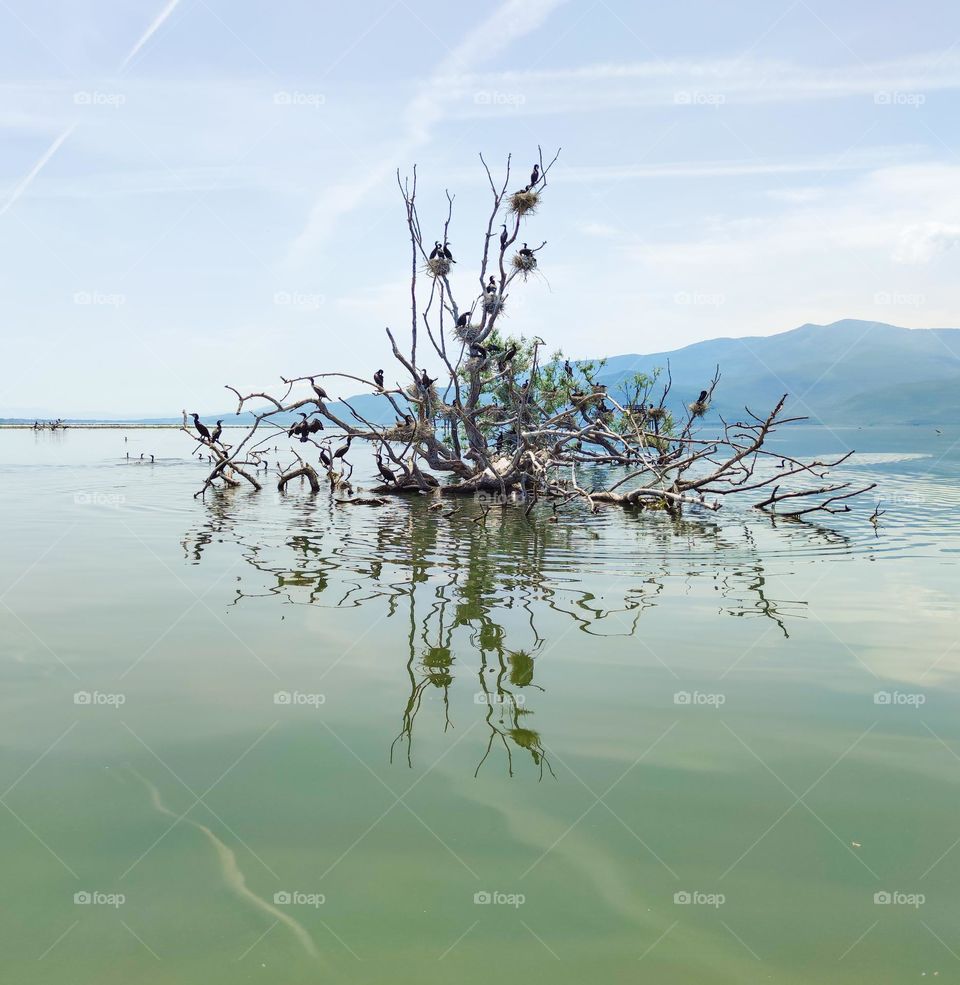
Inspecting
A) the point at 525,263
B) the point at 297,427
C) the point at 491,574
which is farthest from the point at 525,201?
the point at 491,574

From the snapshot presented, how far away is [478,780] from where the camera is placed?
5520mm

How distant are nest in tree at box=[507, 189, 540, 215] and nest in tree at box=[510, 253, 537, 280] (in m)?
1.27

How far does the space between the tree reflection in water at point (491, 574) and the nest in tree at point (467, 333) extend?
21.3 ft

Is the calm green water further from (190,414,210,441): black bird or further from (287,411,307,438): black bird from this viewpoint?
(190,414,210,441): black bird

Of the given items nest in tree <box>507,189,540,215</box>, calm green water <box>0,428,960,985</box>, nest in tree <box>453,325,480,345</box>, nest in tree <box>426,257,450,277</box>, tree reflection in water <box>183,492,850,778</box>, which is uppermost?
nest in tree <box>507,189,540,215</box>

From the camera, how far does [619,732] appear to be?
21.0 ft

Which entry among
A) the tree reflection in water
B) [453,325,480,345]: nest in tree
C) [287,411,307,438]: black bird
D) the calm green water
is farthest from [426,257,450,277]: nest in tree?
the calm green water

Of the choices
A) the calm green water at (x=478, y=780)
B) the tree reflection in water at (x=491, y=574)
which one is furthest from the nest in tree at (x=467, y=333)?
the calm green water at (x=478, y=780)

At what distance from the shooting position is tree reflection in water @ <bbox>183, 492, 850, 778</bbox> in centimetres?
766

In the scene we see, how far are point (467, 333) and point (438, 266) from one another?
2.42m

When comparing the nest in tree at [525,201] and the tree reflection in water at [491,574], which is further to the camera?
the nest in tree at [525,201]

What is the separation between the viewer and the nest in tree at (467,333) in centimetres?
2561

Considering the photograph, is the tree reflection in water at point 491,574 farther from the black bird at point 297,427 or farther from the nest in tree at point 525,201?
the nest in tree at point 525,201

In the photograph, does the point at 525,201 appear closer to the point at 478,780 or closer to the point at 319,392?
the point at 319,392
